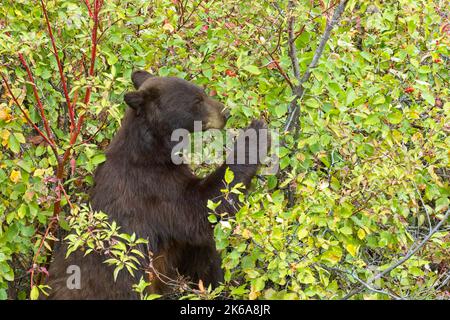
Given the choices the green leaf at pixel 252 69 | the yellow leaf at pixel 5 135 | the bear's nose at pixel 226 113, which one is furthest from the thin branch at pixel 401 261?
the yellow leaf at pixel 5 135

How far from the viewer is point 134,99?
5.14 m

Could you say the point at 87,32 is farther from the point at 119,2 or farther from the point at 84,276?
the point at 84,276

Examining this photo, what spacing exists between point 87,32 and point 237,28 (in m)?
0.96

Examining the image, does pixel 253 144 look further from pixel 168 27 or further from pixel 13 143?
pixel 13 143

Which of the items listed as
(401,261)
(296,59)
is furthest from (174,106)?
(401,261)

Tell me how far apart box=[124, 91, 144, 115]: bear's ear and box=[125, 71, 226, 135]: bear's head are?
57 millimetres

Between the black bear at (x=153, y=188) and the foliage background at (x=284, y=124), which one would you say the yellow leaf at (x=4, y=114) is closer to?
the foliage background at (x=284, y=124)

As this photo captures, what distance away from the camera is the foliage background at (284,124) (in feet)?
14.4

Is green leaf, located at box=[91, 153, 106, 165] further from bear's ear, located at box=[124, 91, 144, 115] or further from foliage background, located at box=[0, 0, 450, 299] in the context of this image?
→ bear's ear, located at box=[124, 91, 144, 115]

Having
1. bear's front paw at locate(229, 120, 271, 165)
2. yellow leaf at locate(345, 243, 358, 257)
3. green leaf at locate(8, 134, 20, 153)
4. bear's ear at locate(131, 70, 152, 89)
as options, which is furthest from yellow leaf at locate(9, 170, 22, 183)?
yellow leaf at locate(345, 243, 358, 257)

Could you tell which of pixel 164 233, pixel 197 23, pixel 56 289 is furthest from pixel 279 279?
pixel 197 23

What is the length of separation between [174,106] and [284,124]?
74 centimetres

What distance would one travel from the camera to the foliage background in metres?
4.38

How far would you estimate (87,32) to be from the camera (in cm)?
520
